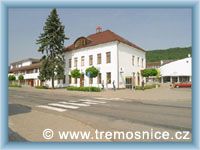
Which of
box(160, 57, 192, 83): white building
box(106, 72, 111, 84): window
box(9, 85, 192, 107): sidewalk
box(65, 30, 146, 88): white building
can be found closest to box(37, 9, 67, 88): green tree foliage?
box(65, 30, 146, 88): white building

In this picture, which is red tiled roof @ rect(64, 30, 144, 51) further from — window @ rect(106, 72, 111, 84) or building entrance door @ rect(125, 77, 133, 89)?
building entrance door @ rect(125, 77, 133, 89)

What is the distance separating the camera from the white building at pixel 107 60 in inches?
1399

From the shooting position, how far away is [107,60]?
36500 mm

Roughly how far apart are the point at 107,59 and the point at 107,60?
6.2 inches

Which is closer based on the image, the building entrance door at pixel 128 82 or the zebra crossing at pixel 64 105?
the zebra crossing at pixel 64 105

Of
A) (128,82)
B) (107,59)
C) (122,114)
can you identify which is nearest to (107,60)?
(107,59)

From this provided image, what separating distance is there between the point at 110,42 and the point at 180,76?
37.5 m

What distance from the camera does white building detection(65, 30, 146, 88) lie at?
35500 mm

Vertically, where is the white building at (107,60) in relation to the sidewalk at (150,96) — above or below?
above

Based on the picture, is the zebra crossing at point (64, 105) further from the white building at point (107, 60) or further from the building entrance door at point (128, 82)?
the building entrance door at point (128, 82)

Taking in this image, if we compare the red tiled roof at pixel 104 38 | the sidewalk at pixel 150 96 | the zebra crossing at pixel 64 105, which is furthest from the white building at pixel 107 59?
the zebra crossing at pixel 64 105

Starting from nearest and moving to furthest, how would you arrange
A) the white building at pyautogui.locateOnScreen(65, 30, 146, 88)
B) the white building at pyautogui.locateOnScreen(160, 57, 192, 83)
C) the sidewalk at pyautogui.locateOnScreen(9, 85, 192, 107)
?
1. the sidewalk at pyautogui.locateOnScreen(9, 85, 192, 107)
2. the white building at pyautogui.locateOnScreen(65, 30, 146, 88)
3. the white building at pyautogui.locateOnScreen(160, 57, 192, 83)
